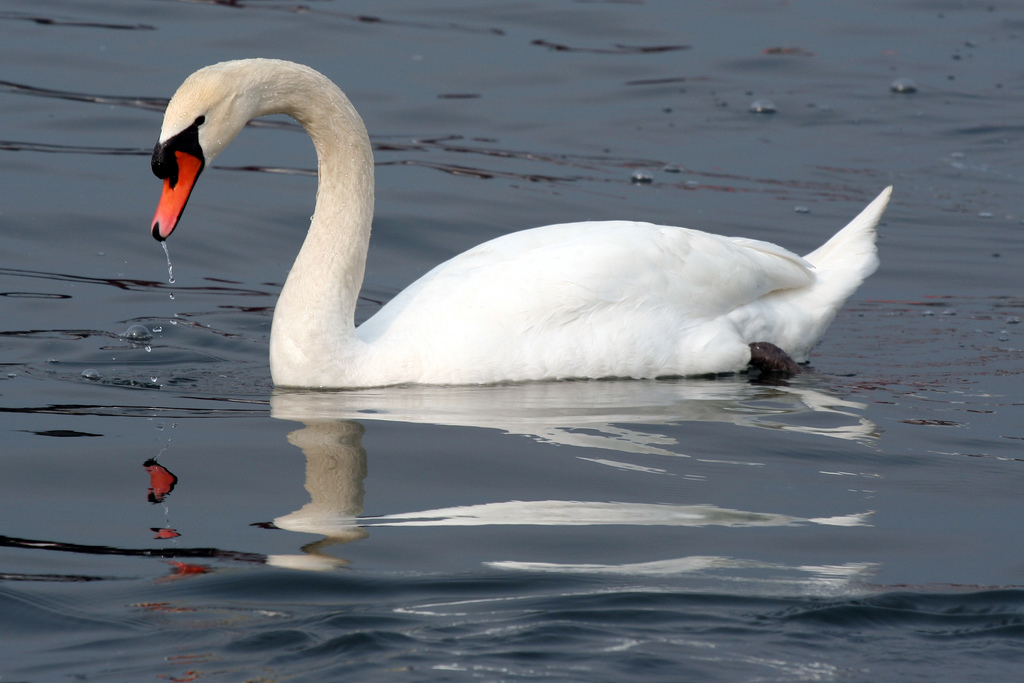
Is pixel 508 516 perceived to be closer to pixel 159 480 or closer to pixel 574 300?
pixel 159 480

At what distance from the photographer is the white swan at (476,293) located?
613 centimetres

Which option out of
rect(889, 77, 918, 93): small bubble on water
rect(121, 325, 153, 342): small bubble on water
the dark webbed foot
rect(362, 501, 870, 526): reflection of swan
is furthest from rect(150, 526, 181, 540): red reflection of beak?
rect(889, 77, 918, 93): small bubble on water

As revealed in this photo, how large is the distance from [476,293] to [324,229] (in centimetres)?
81

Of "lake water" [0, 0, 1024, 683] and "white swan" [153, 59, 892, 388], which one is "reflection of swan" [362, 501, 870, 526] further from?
"white swan" [153, 59, 892, 388]

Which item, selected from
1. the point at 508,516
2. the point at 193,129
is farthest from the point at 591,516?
the point at 193,129

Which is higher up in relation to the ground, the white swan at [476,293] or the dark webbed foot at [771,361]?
the white swan at [476,293]

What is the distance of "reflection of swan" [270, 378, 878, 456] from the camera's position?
541 centimetres

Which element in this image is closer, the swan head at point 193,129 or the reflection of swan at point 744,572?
the reflection of swan at point 744,572

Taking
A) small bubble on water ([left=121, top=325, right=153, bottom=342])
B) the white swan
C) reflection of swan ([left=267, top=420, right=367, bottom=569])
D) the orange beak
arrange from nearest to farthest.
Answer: reflection of swan ([left=267, top=420, right=367, bottom=569]) < the orange beak < the white swan < small bubble on water ([left=121, top=325, right=153, bottom=342])

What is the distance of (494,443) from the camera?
518cm

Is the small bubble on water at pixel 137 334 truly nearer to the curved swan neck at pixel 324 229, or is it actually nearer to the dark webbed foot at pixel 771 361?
the curved swan neck at pixel 324 229

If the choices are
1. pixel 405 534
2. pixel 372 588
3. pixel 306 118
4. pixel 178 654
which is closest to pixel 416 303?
pixel 306 118

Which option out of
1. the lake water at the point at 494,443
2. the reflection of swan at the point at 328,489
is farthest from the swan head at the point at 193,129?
the reflection of swan at the point at 328,489

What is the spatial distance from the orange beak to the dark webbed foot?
2.71 meters
